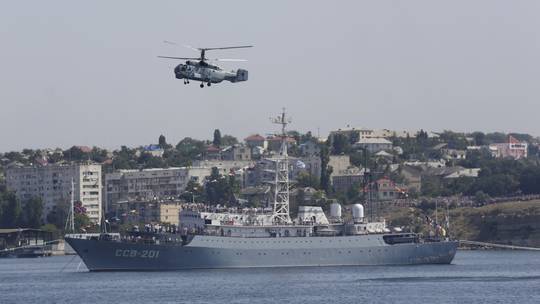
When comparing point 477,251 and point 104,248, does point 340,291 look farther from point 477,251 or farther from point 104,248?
point 477,251

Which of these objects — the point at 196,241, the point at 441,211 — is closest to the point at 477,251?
the point at 441,211

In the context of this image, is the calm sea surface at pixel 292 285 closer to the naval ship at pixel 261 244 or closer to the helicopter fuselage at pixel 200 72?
the naval ship at pixel 261 244

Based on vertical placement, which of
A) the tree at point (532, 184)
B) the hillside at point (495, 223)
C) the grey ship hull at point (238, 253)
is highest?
the tree at point (532, 184)

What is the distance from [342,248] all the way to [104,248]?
60.3 ft

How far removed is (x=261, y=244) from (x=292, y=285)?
726 inches

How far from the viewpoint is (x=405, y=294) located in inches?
3735

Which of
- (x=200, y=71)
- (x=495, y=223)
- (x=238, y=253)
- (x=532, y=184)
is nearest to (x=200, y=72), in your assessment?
(x=200, y=71)

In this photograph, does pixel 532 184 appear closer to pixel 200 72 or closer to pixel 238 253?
pixel 238 253

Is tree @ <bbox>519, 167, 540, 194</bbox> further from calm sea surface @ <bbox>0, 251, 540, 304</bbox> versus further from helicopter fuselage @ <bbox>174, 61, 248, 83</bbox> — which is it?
helicopter fuselage @ <bbox>174, 61, 248, 83</bbox>

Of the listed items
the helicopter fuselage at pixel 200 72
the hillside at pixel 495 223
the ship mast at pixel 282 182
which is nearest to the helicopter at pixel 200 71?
the helicopter fuselage at pixel 200 72

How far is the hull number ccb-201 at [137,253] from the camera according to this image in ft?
394

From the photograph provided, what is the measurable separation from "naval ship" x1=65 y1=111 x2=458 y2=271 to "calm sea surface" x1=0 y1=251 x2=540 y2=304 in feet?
6.71

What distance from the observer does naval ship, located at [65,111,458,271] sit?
120 metres

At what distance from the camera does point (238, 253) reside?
121 meters
